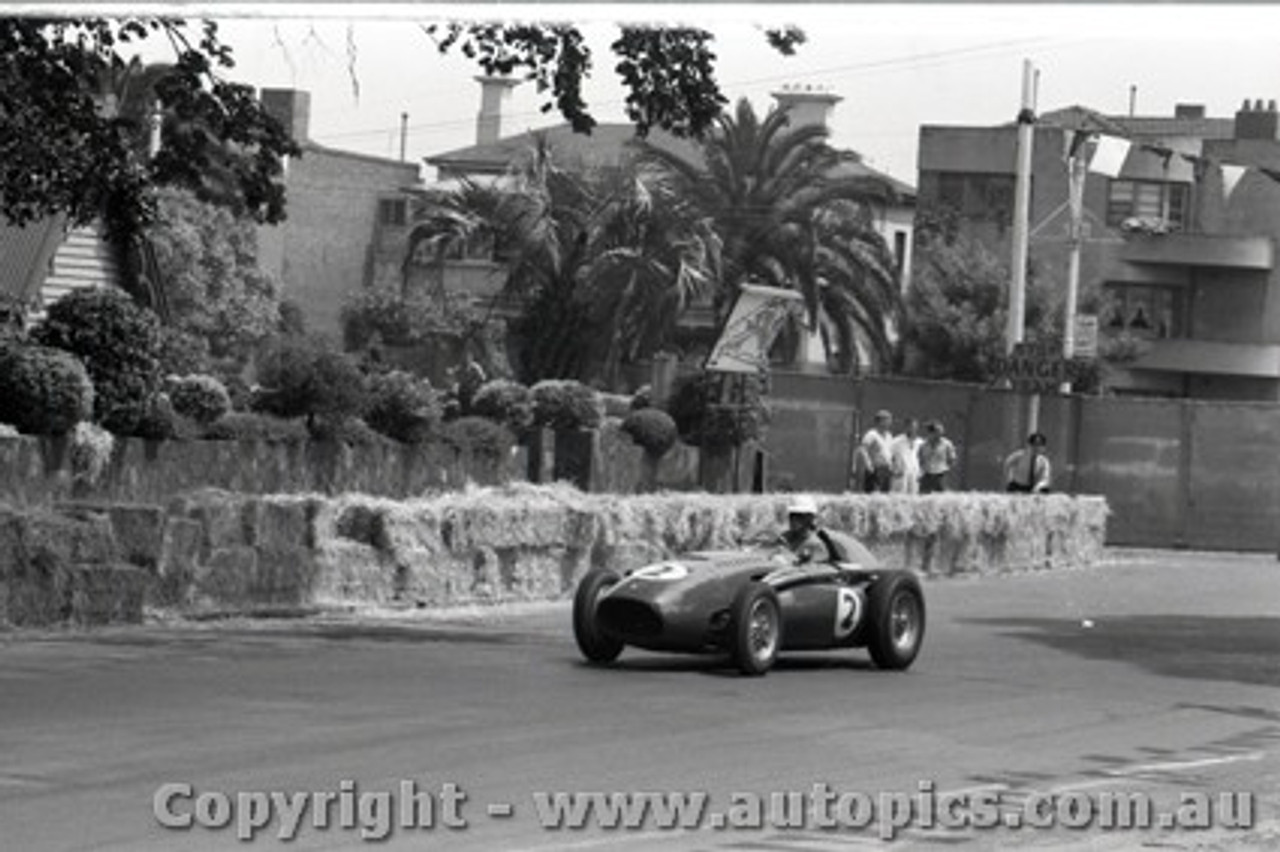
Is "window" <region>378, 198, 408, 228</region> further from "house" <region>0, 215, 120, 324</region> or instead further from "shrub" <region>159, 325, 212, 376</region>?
"house" <region>0, 215, 120, 324</region>

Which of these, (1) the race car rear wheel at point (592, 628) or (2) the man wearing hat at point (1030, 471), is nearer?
(1) the race car rear wheel at point (592, 628)

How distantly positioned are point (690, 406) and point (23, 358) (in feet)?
56.1

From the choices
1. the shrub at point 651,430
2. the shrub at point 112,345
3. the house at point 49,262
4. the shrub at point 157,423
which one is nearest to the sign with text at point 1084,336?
the shrub at point 651,430

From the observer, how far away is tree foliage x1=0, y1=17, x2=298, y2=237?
19.4 metres

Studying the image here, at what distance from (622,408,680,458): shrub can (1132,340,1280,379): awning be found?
4721cm

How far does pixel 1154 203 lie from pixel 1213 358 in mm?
5312

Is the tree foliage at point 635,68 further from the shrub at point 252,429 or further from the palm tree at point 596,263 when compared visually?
the palm tree at point 596,263

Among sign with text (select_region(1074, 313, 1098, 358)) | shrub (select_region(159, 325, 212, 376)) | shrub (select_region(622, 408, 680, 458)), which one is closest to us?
shrub (select_region(159, 325, 212, 376))

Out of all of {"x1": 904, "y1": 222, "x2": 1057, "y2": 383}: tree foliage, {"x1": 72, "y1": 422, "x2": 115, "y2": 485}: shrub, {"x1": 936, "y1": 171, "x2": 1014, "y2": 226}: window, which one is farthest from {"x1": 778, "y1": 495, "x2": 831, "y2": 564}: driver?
{"x1": 936, "y1": 171, "x2": 1014, "y2": 226}: window

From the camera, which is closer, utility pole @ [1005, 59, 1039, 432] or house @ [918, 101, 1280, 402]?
utility pole @ [1005, 59, 1039, 432]

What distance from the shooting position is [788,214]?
62.4m

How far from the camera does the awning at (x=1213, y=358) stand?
3290 inches

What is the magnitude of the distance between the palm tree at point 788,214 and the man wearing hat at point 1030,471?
21022mm

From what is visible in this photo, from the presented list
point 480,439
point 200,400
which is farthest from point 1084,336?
point 200,400
